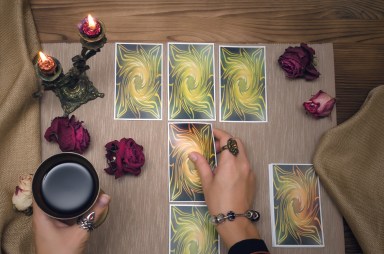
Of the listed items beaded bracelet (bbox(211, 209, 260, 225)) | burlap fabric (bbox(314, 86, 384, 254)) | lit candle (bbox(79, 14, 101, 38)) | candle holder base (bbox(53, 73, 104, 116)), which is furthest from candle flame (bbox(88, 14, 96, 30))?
burlap fabric (bbox(314, 86, 384, 254))

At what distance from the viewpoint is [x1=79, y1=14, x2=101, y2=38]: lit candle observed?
0.66 metres

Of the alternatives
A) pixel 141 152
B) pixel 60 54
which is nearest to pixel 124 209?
pixel 141 152

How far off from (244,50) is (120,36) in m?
0.27

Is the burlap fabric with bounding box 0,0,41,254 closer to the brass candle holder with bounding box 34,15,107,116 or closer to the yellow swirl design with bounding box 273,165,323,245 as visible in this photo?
the brass candle holder with bounding box 34,15,107,116

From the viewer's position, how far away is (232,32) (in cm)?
90

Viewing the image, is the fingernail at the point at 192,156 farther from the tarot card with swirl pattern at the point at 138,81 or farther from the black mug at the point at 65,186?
the black mug at the point at 65,186

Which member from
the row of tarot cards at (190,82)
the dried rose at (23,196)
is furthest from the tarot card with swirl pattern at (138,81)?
the dried rose at (23,196)

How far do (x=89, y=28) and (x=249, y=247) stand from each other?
0.46m

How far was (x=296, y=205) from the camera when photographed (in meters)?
0.84

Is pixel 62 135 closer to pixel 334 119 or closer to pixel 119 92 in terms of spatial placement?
pixel 119 92

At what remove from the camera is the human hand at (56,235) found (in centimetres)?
64

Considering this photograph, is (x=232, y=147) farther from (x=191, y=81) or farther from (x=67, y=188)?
(x=67, y=188)

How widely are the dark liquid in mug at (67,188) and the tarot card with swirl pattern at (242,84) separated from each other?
334 millimetres

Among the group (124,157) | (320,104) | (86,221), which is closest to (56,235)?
(86,221)
